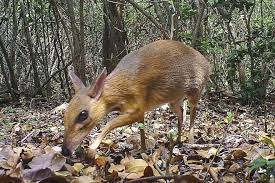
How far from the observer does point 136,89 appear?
203 inches

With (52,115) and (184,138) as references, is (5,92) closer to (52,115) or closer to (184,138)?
(52,115)

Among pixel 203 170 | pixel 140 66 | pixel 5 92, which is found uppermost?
pixel 140 66

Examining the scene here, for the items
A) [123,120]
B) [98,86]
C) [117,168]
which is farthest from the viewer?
[123,120]

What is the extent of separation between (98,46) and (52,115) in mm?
4918

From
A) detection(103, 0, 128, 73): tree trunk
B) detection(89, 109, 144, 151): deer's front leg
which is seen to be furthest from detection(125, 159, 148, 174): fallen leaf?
detection(103, 0, 128, 73): tree trunk

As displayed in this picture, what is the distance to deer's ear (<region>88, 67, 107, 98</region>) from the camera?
184 inches

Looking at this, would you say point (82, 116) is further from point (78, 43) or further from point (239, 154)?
point (78, 43)

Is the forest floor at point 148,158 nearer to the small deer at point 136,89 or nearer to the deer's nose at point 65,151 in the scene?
the deer's nose at point 65,151

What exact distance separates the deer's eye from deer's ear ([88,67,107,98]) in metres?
0.20

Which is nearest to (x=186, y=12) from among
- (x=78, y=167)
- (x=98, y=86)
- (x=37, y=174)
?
(x=98, y=86)

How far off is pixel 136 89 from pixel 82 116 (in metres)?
0.81

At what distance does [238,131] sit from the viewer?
6.75m

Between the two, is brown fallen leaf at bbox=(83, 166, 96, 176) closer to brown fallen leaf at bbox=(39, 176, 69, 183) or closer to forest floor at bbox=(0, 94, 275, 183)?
forest floor at bbox=(0, 94, 275, 183)

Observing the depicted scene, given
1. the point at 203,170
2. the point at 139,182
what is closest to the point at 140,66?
the point at 203,170
